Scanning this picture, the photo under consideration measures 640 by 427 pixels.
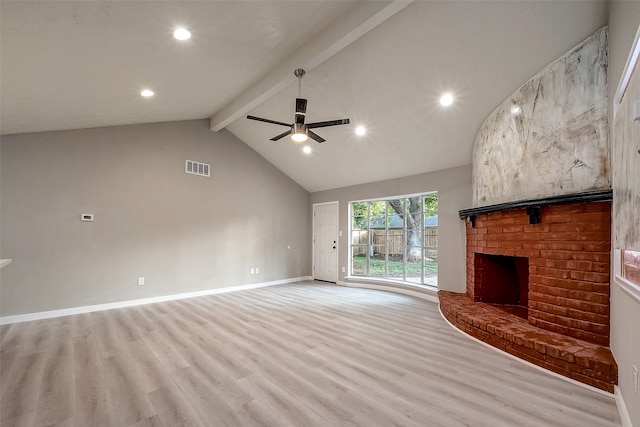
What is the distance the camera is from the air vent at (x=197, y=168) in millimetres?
5849

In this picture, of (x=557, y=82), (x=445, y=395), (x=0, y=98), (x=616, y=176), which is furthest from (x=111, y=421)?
(x=557, y=82)

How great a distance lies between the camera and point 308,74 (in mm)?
4156

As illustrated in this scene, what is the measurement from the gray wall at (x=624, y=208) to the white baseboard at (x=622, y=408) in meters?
0.05

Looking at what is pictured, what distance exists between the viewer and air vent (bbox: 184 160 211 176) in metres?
5.85

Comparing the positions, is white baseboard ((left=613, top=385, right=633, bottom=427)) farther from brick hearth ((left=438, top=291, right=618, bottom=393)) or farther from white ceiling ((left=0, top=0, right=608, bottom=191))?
white ceiling ((left=0, top=0, right=608, bottom=191))

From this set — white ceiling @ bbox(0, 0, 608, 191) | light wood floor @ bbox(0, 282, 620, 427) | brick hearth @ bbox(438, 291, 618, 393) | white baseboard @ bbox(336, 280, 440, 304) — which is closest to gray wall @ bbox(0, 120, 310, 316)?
white ceiling @ bbox(0, 0, 608, 191)

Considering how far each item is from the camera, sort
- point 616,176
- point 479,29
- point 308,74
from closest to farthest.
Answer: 1. point 616,176
2. point 479,29
3. point 308,74

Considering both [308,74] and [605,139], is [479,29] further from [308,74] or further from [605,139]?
[308,74]

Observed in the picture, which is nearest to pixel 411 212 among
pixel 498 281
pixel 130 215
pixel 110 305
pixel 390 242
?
pixel 390 242

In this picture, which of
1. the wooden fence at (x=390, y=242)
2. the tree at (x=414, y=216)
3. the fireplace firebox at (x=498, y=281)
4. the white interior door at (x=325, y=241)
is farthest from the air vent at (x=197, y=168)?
the fireplace firebox at (x=498, y=281)

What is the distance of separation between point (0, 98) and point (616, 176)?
18.8ft

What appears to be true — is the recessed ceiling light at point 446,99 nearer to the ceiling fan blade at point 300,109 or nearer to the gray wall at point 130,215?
the ceiling fan blade at point 300,109

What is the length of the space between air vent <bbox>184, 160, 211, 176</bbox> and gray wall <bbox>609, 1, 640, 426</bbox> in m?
6.07

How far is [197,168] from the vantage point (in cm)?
598
